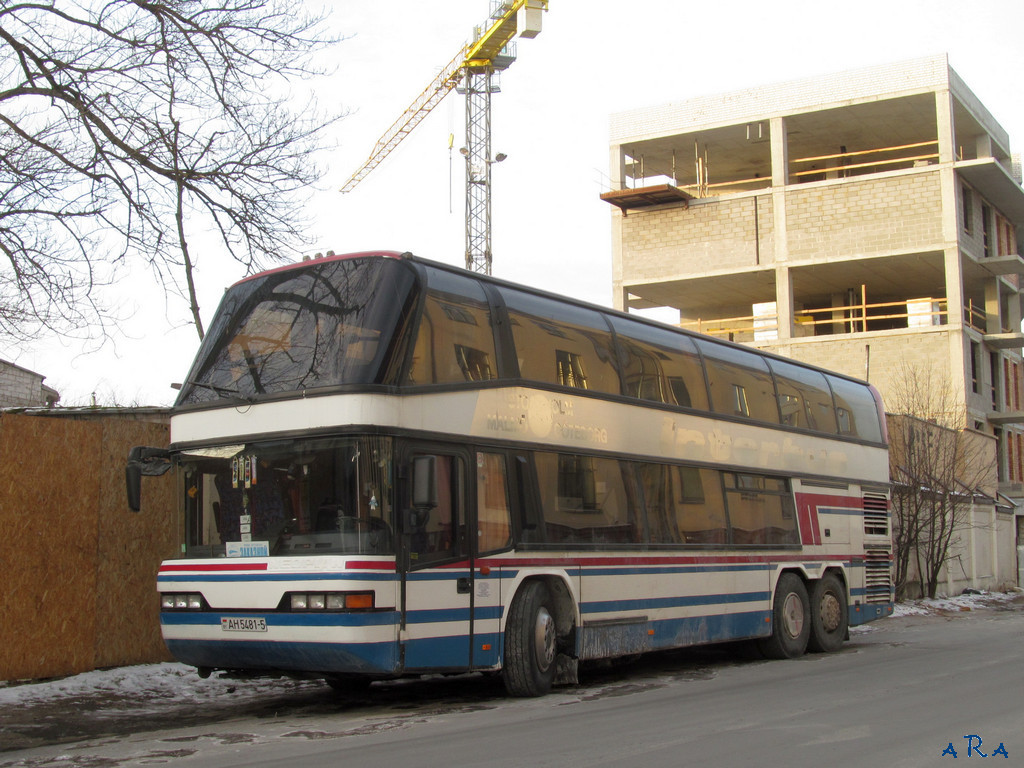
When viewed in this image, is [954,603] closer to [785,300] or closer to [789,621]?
[789,621]

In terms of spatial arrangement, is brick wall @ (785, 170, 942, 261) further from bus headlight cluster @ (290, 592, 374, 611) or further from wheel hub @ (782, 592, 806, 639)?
bus headlight cluster @ (290, 592, 374, 611)

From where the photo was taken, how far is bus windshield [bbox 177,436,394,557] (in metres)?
9.16

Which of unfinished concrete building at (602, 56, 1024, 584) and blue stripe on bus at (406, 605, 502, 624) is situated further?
unfinished concrete building at (602, 56, 1024, 584)

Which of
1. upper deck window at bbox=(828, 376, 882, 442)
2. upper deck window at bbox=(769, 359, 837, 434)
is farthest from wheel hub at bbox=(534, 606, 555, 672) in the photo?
upper deck window at bbox=(828, 376, 882, 442)

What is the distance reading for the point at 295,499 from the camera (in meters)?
9.40

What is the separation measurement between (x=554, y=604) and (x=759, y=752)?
12.6ft

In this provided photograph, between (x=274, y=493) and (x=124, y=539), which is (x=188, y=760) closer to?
(x=274, y=493)

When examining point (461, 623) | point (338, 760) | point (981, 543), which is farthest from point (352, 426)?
point (981, 543)

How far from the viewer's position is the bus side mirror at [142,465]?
33.7ft

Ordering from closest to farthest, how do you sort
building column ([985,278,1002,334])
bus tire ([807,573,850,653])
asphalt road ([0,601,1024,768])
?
asphalt road ([0,601,1024,768]), bus tire ([807,573,850,653]), building column ([985,278,1002,334])

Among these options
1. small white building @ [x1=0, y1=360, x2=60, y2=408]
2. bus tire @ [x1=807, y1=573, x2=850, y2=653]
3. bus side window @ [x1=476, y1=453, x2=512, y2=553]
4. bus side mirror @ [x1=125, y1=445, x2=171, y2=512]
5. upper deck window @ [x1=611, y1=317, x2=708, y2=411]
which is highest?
small white building @ [x1=0, y1=360, x2=60, y2=408]

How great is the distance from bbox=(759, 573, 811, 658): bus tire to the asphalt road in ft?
6.08

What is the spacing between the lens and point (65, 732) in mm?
8906

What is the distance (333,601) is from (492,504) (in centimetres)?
195
